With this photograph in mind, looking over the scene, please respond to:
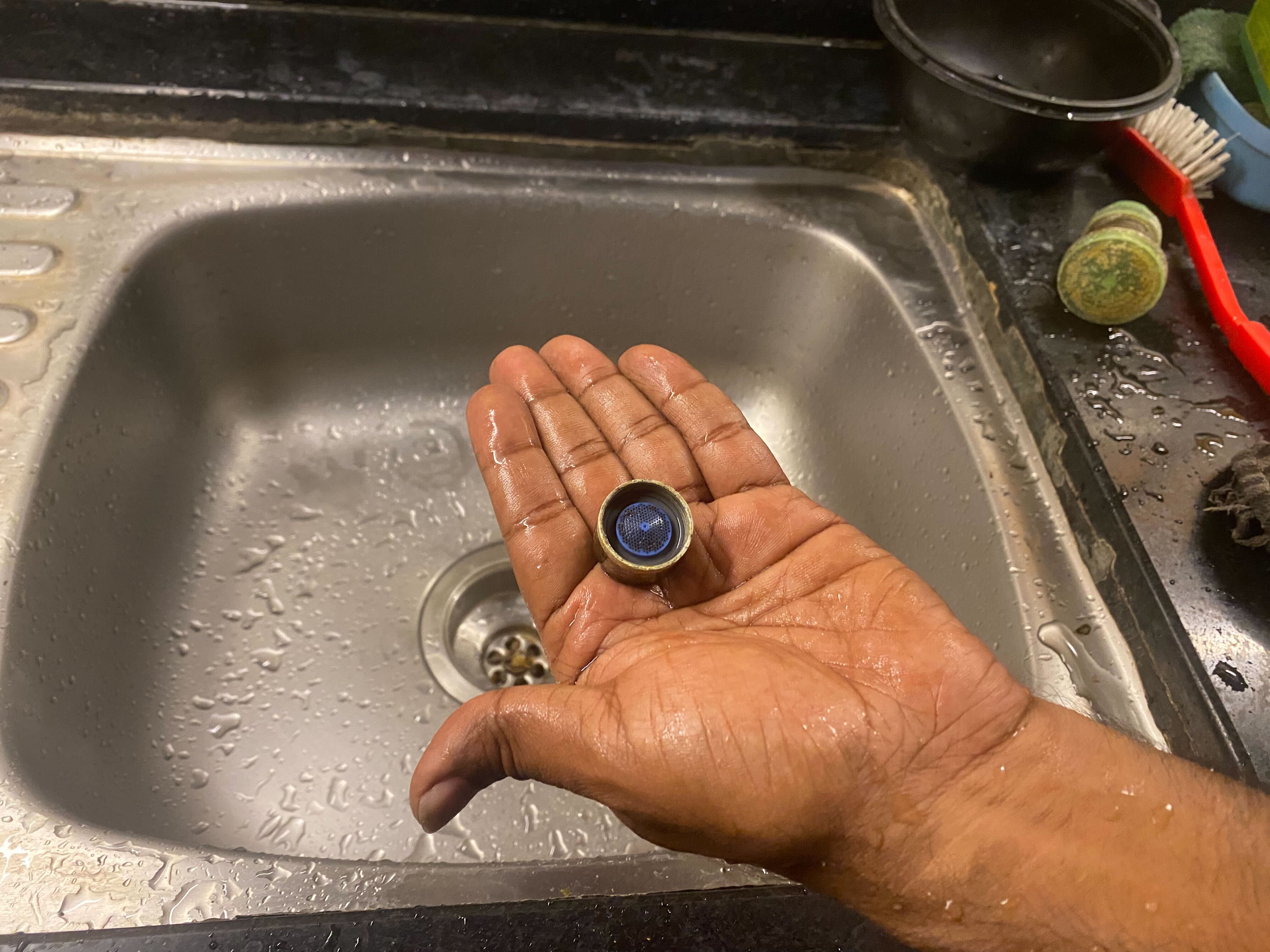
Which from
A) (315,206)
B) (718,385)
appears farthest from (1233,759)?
(315,206)

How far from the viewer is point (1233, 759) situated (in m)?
0.68

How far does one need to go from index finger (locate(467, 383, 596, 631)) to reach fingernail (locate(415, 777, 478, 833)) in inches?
7.4

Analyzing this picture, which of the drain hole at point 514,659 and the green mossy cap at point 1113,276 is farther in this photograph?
the drain hole at point 514,659

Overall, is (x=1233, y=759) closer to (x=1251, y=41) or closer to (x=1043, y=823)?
(x=1043, y=823)

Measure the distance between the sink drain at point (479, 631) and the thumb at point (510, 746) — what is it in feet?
1.18

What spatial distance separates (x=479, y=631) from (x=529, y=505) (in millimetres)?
367

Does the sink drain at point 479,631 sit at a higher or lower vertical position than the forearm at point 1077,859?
lower

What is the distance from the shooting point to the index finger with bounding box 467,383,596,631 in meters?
0.79

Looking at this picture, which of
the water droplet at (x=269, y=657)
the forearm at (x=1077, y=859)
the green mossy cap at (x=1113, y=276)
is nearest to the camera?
the forearm at (x=1077, y=859)

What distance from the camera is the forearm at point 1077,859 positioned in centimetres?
57

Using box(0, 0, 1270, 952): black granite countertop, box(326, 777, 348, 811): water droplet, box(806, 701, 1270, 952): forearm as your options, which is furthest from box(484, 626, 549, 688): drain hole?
box(0, 0, 1270, 952): black granite countertop

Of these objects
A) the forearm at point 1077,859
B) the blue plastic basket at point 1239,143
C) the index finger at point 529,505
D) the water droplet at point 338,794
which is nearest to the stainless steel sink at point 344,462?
the water droplet at point 338,794

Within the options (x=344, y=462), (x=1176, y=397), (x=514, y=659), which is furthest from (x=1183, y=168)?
(x=344, y=462)

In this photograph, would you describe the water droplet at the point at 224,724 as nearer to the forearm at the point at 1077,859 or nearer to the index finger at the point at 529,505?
the index finger at the point at 529,505
